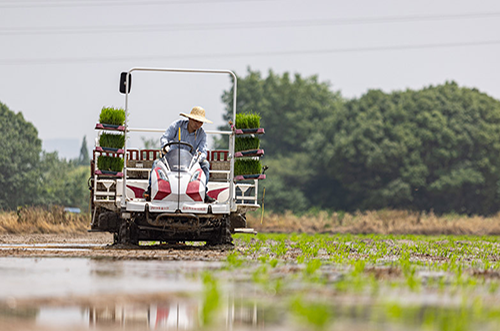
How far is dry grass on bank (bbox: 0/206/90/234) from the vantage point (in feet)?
94.1

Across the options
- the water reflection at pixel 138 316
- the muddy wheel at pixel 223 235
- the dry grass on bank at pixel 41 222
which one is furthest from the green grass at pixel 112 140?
the dry grass on bank at pixel 41 222

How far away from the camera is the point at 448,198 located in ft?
229

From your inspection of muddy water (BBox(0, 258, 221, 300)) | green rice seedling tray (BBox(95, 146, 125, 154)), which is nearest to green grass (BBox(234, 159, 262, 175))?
green rice seedling tray (BBox(95, 146, 125, 154))

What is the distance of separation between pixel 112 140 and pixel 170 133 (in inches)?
47.6

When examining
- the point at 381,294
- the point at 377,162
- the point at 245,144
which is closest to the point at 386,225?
the point at 377,162

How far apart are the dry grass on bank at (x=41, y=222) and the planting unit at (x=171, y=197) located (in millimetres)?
11119

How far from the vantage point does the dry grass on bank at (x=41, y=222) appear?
94.1 ft

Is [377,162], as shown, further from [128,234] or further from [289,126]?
[128,234]

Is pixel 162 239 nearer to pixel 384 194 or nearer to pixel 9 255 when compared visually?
pixel 9 255

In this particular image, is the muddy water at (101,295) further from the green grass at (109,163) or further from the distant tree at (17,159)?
the distant tree at (17,159)

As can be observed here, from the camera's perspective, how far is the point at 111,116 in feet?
57.7

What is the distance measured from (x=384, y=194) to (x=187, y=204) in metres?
53.9

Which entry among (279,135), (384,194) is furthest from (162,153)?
(279,135)

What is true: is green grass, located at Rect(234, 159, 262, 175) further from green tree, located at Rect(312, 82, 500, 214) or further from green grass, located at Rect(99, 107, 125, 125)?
green tree, located at Rect(312, 82, 500, 214)
